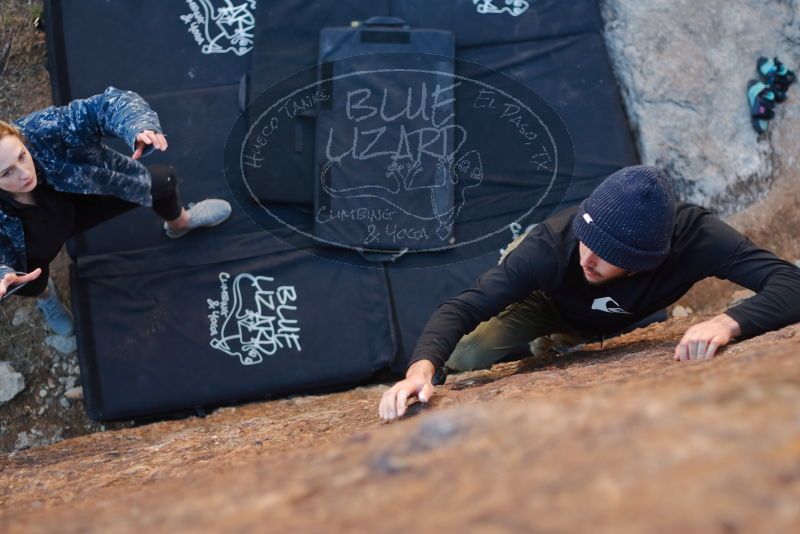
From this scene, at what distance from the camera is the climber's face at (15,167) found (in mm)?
3010

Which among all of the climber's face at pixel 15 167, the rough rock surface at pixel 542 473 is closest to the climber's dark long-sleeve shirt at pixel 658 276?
the rough rock surface at pixel 542 473

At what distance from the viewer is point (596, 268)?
276 cm

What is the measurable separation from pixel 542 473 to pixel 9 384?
3966 millimetres

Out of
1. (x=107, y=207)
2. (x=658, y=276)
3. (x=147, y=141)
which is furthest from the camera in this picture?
(x=107, y=207)

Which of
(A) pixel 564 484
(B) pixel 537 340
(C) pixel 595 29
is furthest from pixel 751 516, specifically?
(C) pixel 595 29

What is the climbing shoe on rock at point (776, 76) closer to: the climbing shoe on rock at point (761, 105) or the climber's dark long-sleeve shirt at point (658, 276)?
the climbing shoe on rock at point (761, 105)

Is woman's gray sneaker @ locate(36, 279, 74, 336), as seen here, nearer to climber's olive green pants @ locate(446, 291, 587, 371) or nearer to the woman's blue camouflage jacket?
the woman's blue camouflage jacket

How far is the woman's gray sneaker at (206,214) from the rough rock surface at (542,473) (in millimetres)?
1993

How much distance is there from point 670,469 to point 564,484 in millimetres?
208

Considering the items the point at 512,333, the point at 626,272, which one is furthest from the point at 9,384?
the point at 626,272

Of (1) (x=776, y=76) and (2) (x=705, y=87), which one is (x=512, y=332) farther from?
(1) (x=776, y=76)

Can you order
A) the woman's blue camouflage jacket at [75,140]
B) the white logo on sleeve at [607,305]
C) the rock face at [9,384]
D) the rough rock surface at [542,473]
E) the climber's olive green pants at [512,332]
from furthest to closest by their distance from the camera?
the rock face at [9,384], the climber's olive green pants at [512,332], the woman's blue camouflage jacket at [75,140], the white logo on sleeve at [607,305], the rough rock surface at [542,473]

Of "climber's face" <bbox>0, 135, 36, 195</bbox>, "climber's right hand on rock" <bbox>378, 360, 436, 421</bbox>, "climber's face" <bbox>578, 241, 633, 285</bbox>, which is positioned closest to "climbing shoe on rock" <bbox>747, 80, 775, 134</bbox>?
"climber's face" <bbox>578, 241, 633, 285</bbox>

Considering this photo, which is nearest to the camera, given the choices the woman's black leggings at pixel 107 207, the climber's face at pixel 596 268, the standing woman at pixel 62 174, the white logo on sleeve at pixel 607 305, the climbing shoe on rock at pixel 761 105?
the climber's face at pixel 596 268
